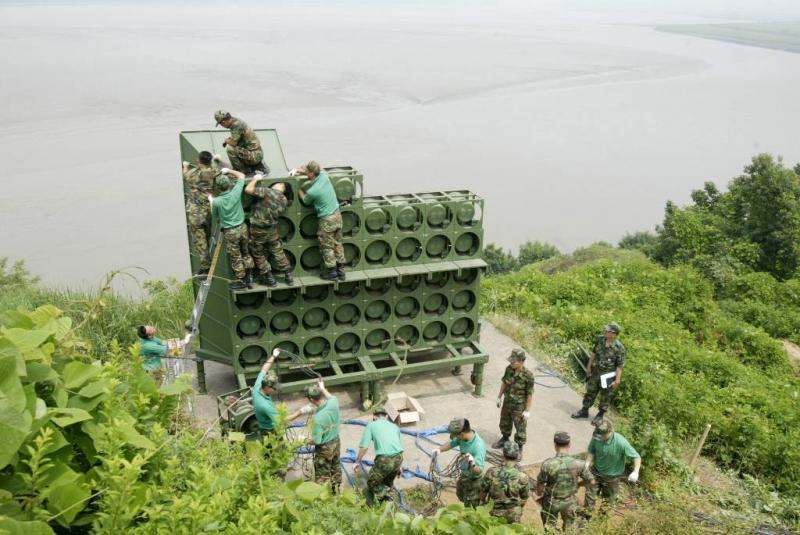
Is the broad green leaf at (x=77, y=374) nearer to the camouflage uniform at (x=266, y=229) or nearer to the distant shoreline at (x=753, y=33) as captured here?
the camouflage uniform at (x=266, y=229)

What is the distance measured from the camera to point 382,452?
25.6 feet

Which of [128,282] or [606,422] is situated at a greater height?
[606,422]

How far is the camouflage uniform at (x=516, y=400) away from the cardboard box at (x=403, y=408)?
1200mm

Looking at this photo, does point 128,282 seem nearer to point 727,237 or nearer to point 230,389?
point 230,389

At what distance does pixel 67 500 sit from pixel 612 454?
623 centimetres

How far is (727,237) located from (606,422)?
1560cm

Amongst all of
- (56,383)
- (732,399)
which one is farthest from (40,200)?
(56,383)

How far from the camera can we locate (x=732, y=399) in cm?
1078

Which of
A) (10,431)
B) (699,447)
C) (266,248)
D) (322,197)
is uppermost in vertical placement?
(10,431)

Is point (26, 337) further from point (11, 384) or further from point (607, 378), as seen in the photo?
point (607, 378)

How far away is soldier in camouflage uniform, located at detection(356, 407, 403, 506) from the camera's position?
7801mm

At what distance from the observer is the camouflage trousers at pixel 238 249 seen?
29.3 ft

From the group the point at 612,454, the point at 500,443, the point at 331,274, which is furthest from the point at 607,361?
the point at 331,274

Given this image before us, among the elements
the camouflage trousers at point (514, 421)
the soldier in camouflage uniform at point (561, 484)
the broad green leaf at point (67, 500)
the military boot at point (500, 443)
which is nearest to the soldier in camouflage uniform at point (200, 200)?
the camouflage trousers at point (514, 421)
